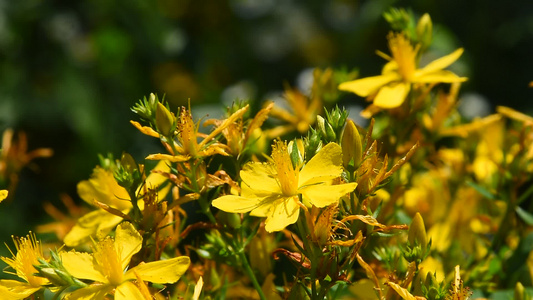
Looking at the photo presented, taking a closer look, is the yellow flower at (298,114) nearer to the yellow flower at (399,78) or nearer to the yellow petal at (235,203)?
the yellow flower at (399,78)

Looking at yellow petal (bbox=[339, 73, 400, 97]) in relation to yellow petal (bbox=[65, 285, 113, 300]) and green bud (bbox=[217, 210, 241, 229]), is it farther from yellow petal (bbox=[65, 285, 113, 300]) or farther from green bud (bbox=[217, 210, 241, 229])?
yellow petal (bbox=[65, 285, 113, 300])

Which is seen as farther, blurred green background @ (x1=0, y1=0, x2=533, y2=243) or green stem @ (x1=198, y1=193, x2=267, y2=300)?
blurred green background @ (x1=0, y1=0, x2=533, y2=243)

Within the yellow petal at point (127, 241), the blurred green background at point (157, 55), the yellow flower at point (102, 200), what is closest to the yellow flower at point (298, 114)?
the yellow flower at point (102, 200)

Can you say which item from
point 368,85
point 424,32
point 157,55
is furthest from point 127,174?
point 157,55

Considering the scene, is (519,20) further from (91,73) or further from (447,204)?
(91,73)

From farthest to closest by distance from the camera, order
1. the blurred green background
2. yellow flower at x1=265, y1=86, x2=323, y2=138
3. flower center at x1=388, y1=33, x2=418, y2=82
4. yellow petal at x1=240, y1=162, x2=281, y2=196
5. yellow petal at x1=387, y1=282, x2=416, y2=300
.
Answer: the blurred green background, yellow flower at x1=265, y1=86, x2=323, y2=138, flower center at x1=388, y1=33, x2=418, y2=82, yellow petal at x1=240, y1=162, x2=281, y2=196, yellow petal at x1=387, y1=282, x2=416, y2=300

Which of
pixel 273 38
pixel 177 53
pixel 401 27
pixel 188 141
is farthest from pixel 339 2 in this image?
pixel 188 141

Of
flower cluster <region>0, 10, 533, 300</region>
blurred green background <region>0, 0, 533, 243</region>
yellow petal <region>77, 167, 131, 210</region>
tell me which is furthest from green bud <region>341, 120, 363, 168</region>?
blurred green background <region>0, 0, 533, 243</region>
